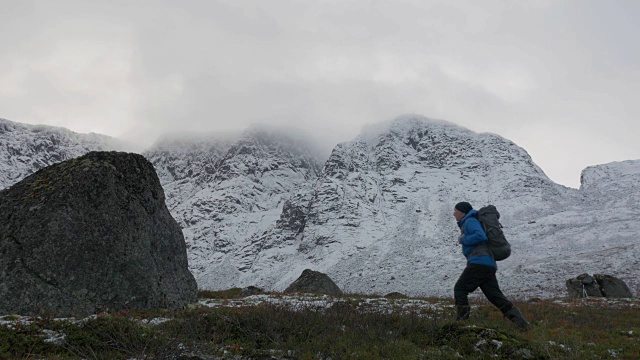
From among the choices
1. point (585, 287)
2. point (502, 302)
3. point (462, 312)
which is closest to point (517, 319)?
point (502, 302)

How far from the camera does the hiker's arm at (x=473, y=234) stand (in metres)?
8.06

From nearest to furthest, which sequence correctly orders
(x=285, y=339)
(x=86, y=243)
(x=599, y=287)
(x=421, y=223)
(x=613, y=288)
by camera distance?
(x=285, y=339) < (x=86, y=243) < (x=613, y=288) < (x=599, y=287) < (x=421, y=223)

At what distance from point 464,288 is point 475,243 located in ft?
3.20

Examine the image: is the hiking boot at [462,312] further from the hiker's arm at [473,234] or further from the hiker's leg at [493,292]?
the hiker's arm at [473,234]

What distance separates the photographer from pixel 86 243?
901cm

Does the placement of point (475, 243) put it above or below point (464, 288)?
above


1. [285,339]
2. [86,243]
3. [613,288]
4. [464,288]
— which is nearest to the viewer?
[285,339]

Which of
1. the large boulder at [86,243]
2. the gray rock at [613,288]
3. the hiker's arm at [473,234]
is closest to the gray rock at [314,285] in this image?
the large boulder at [86,243]

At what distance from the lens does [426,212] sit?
372 feet

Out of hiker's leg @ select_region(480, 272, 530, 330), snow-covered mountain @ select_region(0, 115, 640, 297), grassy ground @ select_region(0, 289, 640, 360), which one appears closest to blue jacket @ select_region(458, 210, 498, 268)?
hiker's leg @ select_region(480, 272, 530, 330)

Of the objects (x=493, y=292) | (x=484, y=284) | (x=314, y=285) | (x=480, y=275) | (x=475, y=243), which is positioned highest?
(x=475, y=243)

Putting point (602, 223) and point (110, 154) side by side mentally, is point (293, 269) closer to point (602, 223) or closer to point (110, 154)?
point (602, 223)

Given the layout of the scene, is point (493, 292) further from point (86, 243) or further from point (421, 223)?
point (421, 223)

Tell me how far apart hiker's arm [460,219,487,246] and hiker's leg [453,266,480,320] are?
0.53 metres
